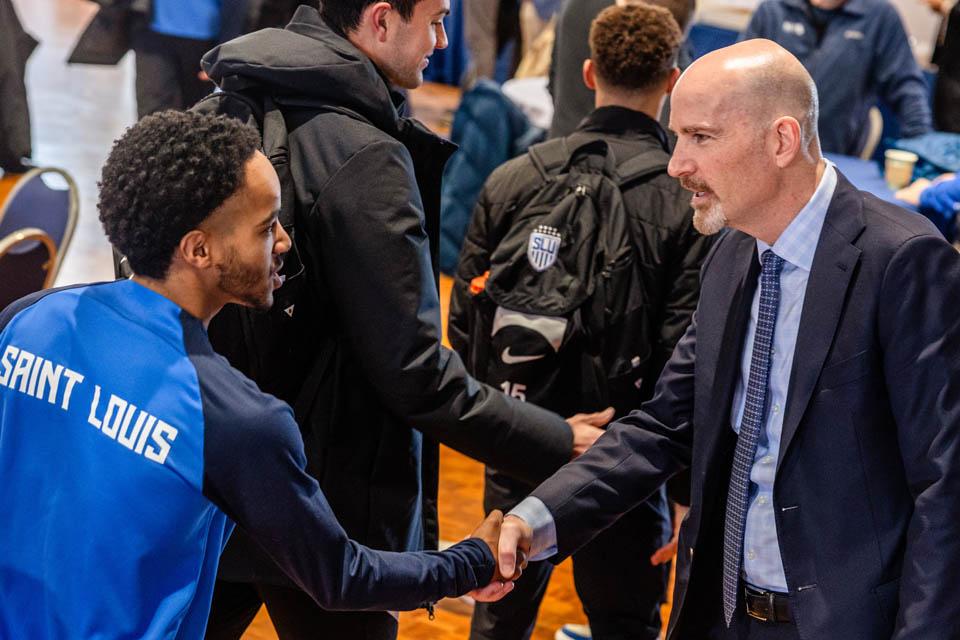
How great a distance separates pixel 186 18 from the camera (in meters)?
6.54

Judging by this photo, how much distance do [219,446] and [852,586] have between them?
1.03m

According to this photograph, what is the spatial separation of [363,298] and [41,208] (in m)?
2.31

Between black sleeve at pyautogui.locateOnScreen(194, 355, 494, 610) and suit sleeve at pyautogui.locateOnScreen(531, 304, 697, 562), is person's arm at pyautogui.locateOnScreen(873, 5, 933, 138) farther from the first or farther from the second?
black sleeve at pyautogui.locateOnScreen(194, 355, 494, 610)

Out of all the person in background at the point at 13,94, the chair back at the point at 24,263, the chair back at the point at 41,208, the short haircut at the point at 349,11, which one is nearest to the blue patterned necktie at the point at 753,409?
the short haircut at the point at 349,11

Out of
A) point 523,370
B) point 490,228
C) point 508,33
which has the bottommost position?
point 508,33

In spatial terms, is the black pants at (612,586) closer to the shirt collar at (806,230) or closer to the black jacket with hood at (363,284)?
the black jacket with hood at (363,284)

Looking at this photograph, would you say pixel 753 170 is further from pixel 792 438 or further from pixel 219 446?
pixel 219 446

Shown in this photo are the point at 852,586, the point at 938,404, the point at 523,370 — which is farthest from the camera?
the point at 523,370

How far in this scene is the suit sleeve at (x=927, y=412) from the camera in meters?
1.84

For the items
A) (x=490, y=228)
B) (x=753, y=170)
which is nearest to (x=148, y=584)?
(x=753, y=170)

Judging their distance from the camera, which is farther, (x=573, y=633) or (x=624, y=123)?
(x=573, y=633)

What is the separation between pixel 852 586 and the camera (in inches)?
77.7

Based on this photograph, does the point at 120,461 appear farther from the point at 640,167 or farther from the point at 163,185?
the point at 640,167

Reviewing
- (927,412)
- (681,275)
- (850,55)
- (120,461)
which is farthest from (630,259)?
(850,55)
